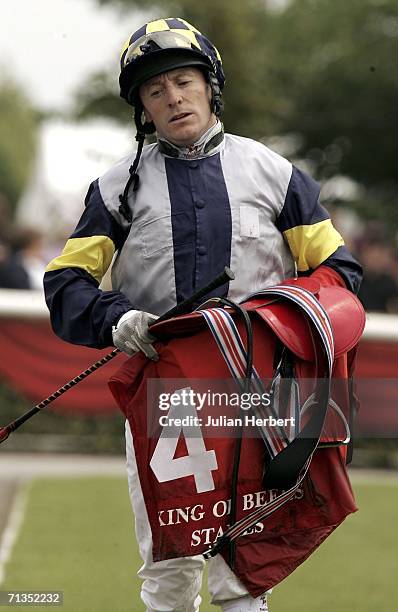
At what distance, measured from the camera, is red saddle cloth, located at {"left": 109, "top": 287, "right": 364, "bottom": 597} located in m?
3.73

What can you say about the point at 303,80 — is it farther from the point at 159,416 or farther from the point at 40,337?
the point at 159,416

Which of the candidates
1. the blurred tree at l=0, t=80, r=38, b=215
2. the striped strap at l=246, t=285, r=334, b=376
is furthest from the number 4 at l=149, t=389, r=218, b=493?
the blurred tree at l=0, t=80, r=38, b=215

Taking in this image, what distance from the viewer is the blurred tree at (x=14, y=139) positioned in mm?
67188

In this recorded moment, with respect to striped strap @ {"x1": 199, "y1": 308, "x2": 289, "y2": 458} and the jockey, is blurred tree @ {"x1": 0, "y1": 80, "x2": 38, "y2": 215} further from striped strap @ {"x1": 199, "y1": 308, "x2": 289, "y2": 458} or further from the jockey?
striped strap @ {"x1": 199, "y1": 308, "x2": 289, "y2": 458}

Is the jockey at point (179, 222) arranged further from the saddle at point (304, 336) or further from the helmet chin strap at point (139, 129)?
the saddle at point (304, 336)

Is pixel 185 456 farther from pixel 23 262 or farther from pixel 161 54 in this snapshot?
pixel 23 262

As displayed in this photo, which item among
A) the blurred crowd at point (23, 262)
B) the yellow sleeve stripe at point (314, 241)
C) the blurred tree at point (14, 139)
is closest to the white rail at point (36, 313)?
the blurred crowd at point (23, 262)

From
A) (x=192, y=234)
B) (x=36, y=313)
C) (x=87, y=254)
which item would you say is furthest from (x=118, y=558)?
(x=36, y=313)

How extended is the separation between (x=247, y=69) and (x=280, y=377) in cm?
1294

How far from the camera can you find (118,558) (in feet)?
21.6

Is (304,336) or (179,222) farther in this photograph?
(179,222)

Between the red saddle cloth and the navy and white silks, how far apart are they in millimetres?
253

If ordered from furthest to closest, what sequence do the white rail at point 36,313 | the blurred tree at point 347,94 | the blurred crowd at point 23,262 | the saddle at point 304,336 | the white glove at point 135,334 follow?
the blurred tree at point 347,94 → the blurred crowd at point 23,262 → the white rail at point 36,313 → the white glove at point 135,334 → the saddle at point 304,336

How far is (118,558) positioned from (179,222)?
9.72 feet
